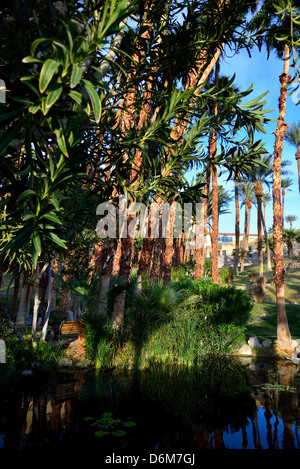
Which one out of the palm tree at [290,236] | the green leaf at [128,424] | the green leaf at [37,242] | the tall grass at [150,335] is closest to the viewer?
the green leaf at [37,242]

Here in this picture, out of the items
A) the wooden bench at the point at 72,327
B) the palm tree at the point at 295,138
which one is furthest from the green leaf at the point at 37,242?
the palm tree at the point at 295,138

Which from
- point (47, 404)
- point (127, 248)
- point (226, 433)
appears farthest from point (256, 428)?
point (127, 248)

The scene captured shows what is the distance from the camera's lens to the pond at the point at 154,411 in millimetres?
4789

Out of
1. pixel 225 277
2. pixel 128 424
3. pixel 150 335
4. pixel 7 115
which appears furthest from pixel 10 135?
pixel 225 277

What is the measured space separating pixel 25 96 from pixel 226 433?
18.1ft

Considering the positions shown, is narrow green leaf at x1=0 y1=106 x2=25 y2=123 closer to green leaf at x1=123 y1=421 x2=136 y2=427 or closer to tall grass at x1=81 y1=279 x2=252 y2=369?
green leaf at x1=123 y1=421 x2=136 y2=427

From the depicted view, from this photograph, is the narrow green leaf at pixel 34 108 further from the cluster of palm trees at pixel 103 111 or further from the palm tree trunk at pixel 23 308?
the palm tree trunk at pixel 23 308

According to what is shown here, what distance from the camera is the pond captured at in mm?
4789

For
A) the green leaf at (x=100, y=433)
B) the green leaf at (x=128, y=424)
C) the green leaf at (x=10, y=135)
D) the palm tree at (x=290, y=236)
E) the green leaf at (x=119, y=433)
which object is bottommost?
the green leaf at (x=128, y=424)

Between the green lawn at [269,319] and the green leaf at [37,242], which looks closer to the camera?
the green leaf at [37,242]

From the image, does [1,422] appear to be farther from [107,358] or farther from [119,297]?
[119,297]

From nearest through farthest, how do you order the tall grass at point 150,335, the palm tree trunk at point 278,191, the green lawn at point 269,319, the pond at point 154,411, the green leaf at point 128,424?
the pond at point 154,411
the green leaf at point 128,424
the tall grass at point 150,335
the palm tree trunk at point 278,191
the green lawn at point 269,319

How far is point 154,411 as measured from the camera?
20.1 feet
